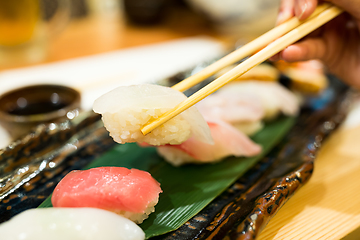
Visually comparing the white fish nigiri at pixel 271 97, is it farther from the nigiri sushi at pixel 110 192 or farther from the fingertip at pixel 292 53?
the nigiri sushi at pixel 110 192

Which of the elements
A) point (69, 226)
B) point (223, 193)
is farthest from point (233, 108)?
point (69, 226)

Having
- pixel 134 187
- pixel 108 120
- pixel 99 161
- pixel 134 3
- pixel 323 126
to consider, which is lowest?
pixel 323 126

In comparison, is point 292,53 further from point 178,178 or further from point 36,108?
point 36,108

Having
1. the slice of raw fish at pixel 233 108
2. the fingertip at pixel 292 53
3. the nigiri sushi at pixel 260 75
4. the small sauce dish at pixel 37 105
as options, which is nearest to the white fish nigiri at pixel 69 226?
the small sauce dish at pixel 37 105

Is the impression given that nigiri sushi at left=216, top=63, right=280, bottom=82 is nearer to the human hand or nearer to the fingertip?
the human hand

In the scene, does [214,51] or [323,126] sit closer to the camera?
[323,126]

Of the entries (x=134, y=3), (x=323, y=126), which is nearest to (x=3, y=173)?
(x=323, y=126)

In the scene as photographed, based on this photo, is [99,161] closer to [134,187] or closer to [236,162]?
[134,187]

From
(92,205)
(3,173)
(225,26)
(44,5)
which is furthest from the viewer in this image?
(225,26)
